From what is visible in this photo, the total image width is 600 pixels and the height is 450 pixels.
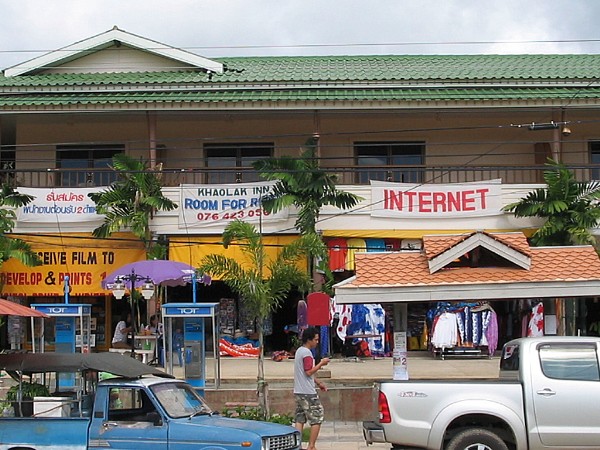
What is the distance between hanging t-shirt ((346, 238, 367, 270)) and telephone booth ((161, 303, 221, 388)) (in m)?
5.75

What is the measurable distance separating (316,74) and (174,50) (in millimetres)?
4161

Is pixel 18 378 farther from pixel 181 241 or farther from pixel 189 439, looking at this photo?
pixel 181 241

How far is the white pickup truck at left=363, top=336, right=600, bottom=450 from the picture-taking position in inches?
418

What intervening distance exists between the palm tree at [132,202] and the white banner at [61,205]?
0.58 metres

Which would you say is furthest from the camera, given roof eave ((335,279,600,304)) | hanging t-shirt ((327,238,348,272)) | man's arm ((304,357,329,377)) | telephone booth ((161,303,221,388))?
hanging t-shirt ((327,238,348,272))

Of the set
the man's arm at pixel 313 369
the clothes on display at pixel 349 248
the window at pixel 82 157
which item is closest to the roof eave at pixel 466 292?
the man's arm at pixel 313 369

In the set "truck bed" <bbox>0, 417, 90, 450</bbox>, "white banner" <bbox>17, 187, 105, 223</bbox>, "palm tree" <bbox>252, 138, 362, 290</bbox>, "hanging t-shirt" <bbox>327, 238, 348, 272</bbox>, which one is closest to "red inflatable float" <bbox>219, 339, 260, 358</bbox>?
"palm tree" <bbox>252, 138, 362, 290</bbox>

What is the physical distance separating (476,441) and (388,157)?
Answer: 15241mm

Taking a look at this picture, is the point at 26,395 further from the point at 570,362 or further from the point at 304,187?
the point at 304,187

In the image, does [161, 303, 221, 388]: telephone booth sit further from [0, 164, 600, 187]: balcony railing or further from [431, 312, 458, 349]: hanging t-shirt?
[0, 164, 600, 187]: balcony railing

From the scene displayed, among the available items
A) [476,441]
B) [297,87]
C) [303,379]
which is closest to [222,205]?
[297,87]

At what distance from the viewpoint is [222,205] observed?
75.4 feet

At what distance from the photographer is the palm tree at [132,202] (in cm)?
2220

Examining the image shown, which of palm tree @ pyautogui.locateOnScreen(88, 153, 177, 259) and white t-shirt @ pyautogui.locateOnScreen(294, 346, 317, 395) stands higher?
palm tree @ pyautogui.locateOnScreen(88, 153, 177, 259)
